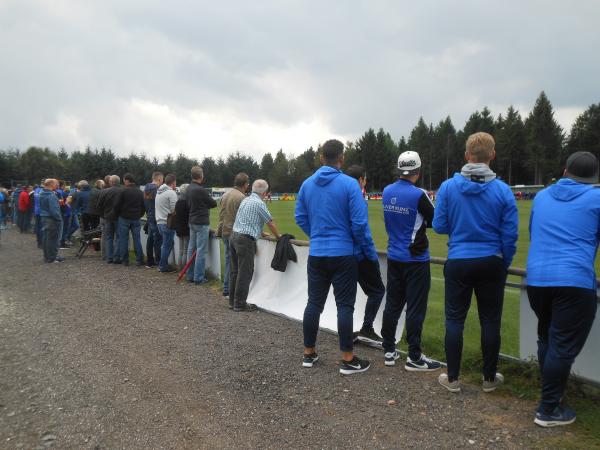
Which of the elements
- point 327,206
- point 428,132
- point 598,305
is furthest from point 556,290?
point 428,132

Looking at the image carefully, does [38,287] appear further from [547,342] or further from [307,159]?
[307,159]

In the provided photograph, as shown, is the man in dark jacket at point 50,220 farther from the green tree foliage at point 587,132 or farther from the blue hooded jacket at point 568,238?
the green tree foliage at point 587,132

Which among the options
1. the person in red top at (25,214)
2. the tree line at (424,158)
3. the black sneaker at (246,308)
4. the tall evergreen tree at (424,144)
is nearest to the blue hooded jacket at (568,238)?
the black sneaker at (246,308)

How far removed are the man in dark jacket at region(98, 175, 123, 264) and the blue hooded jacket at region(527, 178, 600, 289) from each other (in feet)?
33.3

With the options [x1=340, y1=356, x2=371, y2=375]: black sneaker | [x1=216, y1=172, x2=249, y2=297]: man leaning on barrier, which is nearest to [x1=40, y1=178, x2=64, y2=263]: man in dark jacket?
[x1=216, y1=172, x2=249, y2=297]: man leaning on barrier

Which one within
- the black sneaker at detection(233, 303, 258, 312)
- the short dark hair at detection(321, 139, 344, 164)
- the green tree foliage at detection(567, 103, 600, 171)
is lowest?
the black sneaker at detection(233, 303, 258, 312)

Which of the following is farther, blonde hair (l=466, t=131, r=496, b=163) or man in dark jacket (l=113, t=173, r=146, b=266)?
man in dark jacket (l=113, t=173, r=146, b=266)

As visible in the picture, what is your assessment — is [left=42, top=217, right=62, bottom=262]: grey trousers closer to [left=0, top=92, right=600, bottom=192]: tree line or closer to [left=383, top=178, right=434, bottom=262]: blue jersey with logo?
[left=383, top=178, right=434, bottom=262]: blue jersey with logo

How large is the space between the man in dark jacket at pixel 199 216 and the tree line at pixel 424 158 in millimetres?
62838

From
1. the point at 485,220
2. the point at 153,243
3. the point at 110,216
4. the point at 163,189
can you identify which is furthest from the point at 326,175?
the point at 110,216

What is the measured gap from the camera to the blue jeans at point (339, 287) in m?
4.67

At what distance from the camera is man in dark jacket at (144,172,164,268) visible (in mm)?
11062

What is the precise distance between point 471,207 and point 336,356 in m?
2.30

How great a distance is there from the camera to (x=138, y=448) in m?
3.33
